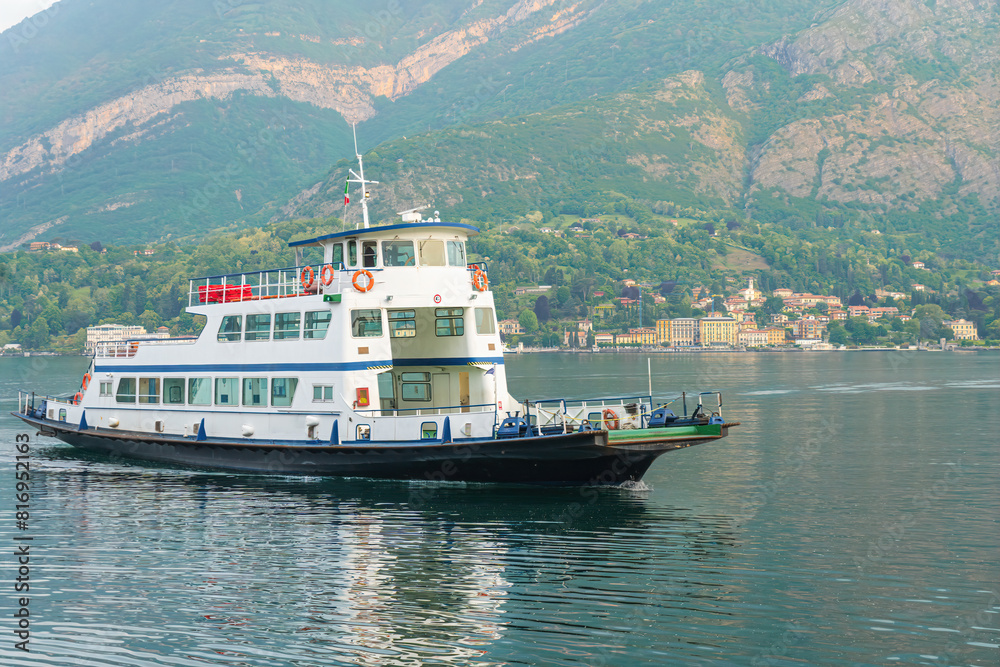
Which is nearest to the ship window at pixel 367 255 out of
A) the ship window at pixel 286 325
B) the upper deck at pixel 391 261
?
the upper deck at pixel 391 261

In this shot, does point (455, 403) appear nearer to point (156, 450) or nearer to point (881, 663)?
point (156, 450)

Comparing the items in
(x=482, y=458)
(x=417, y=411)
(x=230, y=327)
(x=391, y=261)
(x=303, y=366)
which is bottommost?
(x=482, y=458)

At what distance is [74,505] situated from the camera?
25.4 meters

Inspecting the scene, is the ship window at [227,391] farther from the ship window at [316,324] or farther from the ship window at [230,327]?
the ship window at [316,324]

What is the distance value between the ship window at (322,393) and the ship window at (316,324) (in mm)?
1448

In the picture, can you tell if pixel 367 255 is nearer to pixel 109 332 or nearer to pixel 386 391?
pixel 386 391

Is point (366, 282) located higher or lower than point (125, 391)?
higher

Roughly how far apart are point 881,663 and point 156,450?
24.1m

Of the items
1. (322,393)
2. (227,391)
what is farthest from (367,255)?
(227,391)

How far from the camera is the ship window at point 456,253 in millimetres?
27572

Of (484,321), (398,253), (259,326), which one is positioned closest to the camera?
(398,253)

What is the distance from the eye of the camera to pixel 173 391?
30.9 m

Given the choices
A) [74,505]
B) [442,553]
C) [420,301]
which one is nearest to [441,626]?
[442,553]

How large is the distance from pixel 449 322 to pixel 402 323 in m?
1.41
